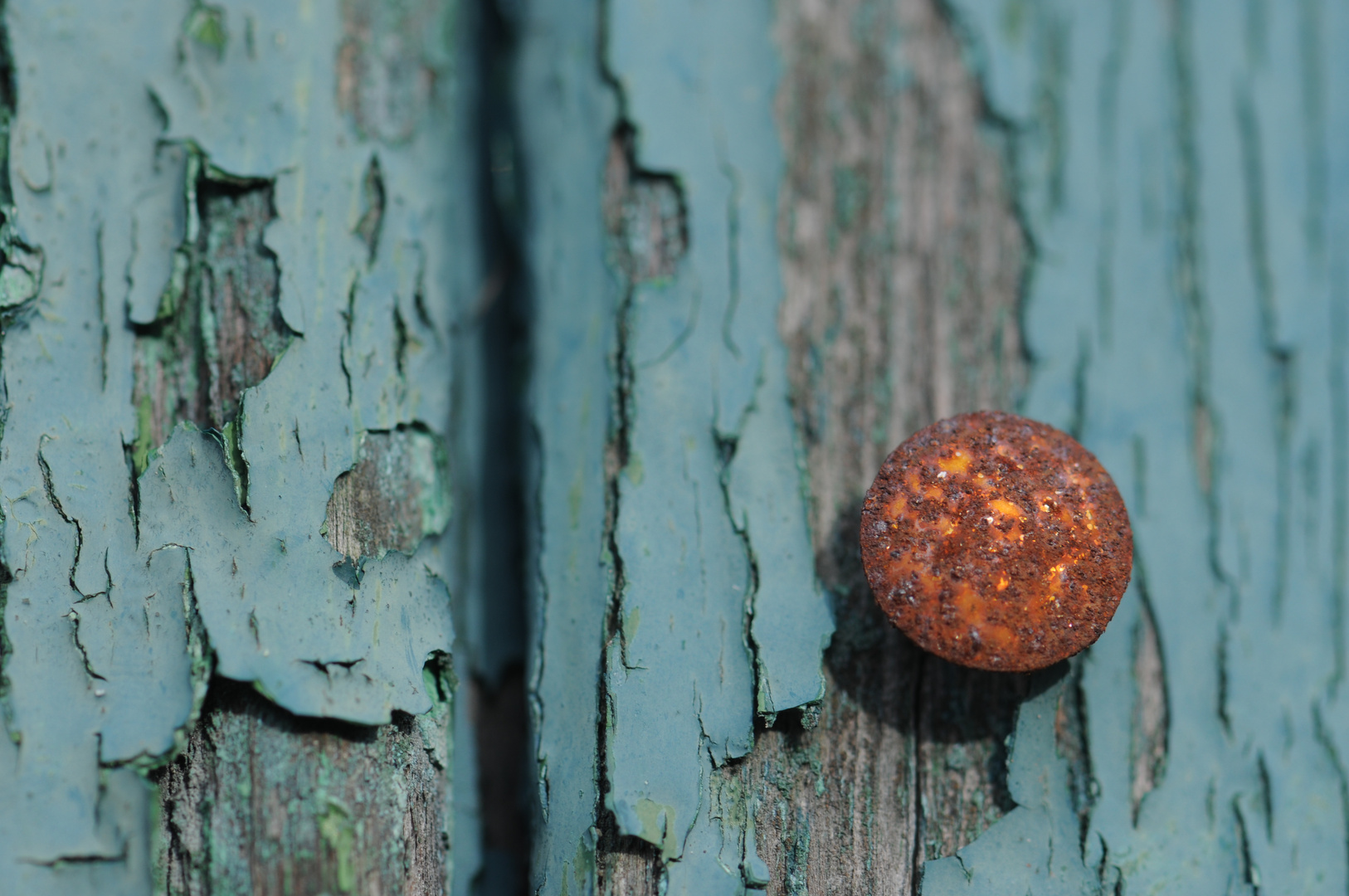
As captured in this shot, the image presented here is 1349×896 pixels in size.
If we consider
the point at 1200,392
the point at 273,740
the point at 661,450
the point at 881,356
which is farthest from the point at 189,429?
the point at 1200,392

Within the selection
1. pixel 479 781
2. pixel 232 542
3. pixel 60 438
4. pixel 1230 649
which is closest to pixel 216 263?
pixel 60 438

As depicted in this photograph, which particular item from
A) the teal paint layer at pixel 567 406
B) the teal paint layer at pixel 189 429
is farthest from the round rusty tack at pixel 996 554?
the teal paint layer at pixel 189 429

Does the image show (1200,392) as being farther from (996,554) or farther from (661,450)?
(661,450)

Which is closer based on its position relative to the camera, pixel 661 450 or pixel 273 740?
pixel 273 740

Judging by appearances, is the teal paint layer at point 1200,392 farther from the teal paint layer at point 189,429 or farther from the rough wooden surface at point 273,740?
the teal paint layer at point 189,429

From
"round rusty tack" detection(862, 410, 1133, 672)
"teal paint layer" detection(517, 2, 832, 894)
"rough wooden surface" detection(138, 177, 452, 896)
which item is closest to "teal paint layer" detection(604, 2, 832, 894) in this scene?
"teal paint layer" detection(517, 2, 832, 894)

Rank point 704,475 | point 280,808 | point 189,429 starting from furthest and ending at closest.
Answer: point 704,475, point 189,429, point 280,808

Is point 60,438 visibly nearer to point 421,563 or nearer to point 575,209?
point 421,563
